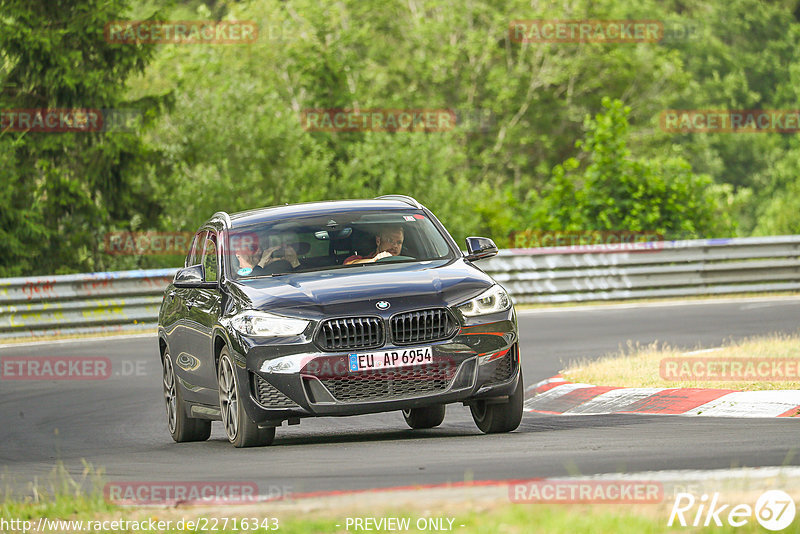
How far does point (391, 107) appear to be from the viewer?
178 ft

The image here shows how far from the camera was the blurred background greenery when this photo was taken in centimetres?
3039

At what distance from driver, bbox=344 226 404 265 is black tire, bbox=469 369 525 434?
1.31 m

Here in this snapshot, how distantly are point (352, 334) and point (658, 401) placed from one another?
3227 millimetres

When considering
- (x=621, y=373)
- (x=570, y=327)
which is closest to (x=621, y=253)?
(x=570, y=327)

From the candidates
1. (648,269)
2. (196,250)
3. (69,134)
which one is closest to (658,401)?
(196,250)

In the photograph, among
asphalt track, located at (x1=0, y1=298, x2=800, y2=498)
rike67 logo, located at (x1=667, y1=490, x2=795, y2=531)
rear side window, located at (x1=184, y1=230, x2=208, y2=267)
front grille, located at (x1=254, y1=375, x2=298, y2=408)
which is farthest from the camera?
rear side window, located at (x1=184, y1=230, x2=208, y2=267)

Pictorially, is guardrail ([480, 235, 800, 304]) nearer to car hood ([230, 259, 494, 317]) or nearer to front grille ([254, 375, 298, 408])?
car hood ([230, 259, 494, 317])

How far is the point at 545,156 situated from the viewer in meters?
60.9

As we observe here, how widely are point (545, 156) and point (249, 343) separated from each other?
52464 millimetres

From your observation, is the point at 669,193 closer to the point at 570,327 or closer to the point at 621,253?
the point at 621,253

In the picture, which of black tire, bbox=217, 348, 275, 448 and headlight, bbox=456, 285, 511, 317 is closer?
headlight, bbox=456, 285, 511, 317

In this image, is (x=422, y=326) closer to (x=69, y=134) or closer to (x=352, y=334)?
(x=352, y=334)

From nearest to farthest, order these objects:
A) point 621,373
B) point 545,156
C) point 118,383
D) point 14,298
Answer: point 621,373
point 118,383
point 14,298
point 545,156

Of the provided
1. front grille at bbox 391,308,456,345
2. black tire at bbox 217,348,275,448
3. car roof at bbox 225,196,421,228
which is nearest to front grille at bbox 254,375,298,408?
black tire at bbox 217,348,275,448
